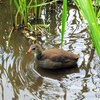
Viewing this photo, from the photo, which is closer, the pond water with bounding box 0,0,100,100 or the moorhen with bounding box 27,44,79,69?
the pond water with bounding box 0,0,100,100

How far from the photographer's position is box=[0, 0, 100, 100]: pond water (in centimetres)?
340

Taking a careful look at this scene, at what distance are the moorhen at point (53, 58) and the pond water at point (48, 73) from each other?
4.9 inches

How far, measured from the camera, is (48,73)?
400 centimetres

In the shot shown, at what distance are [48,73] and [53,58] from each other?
0.99 ft

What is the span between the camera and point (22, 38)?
5.13 meters

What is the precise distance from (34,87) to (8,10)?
137 inches

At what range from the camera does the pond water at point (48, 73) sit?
3404mm

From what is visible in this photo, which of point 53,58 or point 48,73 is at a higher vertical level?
point 53,58

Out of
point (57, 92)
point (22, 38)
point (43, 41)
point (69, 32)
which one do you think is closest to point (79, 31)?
point (69, 32)

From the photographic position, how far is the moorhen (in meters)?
3.98

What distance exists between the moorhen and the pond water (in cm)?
12

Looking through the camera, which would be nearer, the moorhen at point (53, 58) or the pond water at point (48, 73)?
the pond water at point (48, 73)

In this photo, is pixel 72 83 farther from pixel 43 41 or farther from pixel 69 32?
pixel 69 32

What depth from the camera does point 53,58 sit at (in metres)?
3.98
